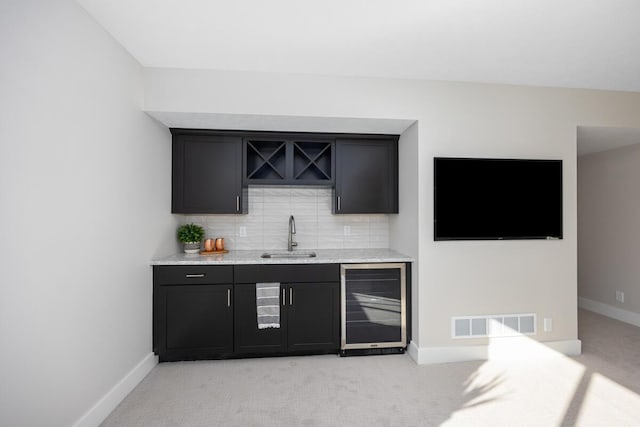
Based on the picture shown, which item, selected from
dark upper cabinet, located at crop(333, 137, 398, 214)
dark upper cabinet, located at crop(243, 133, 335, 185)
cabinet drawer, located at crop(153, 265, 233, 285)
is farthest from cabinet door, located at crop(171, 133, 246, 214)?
dark upper cabinet, located at crop(333, 137, 398, 214)

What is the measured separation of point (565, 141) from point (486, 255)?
1.33 meters

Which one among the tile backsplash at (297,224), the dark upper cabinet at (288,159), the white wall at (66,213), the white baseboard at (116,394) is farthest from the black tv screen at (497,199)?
the white baseboard at (116,394)

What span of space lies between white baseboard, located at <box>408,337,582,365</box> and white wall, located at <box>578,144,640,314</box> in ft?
5.63

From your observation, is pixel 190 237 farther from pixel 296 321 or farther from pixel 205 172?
pixel 296 321

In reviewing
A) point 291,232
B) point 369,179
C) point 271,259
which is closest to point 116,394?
point 271,259

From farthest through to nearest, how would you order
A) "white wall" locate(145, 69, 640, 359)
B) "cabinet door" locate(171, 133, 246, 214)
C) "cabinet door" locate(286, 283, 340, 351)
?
"cabinet door" locate(171, 133, 246, 214)
"cabinet door" locate(286, 283, 340, 351)
"white wall" locate(145, 69, 640, 359)

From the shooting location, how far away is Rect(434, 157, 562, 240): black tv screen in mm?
2699

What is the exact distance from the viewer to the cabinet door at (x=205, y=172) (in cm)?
298

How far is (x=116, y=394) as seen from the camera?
2107 millimetres

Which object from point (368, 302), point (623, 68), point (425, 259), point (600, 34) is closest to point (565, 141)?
point (623, 68)

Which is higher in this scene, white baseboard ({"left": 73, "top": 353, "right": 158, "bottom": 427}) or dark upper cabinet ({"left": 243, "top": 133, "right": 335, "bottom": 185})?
dark upper cabinet ({"left": 243, "top": 133, "right": 335, "bottom": 185})

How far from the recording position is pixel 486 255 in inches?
109

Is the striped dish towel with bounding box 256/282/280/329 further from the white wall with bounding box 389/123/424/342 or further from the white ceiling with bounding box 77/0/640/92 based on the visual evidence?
the white ceiling with bounding box 77/0/640/92

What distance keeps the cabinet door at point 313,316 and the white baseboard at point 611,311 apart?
371 cm
